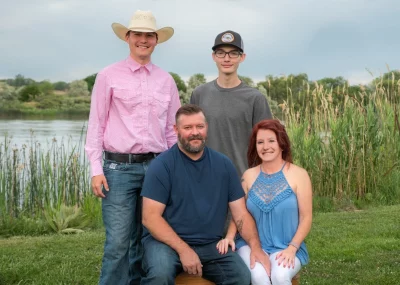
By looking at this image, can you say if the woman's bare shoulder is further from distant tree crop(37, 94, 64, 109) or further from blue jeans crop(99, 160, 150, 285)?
distant tree crop(37, 94, 64, 109)

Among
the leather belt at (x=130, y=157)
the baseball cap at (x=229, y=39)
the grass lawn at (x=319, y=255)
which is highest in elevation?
the baseball cap at (x=229, y=39)

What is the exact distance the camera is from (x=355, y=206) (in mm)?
9430

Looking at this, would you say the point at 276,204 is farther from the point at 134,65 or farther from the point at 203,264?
the point at 134,65

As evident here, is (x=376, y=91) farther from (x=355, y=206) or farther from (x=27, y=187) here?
(x=27, y=187)

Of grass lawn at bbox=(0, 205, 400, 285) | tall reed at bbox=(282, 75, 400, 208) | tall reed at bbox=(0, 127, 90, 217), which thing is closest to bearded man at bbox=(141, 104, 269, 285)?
grass lawn at bbox=(0, 205, 400, 285)

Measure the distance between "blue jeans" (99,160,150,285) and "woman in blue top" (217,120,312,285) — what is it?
685 millimetres

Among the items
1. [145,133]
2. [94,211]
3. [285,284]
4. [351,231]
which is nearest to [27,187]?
[94,211]

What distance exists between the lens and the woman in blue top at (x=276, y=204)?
12.0ft

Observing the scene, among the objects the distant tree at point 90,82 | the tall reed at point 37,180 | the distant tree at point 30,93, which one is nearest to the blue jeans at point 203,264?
the tall reed at point 37,180

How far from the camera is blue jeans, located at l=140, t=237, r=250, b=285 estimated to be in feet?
11.6

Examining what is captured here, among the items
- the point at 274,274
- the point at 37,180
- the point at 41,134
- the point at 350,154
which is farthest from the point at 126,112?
the point at 41,134

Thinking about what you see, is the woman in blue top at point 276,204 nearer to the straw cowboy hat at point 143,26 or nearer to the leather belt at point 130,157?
the leather belt at point 130,157

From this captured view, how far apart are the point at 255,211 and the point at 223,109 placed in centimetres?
75

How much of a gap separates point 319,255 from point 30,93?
27101 millimetres
